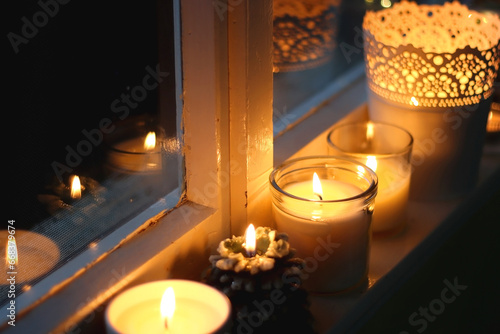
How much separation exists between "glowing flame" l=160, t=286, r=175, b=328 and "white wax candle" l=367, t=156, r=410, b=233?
1.21 ft

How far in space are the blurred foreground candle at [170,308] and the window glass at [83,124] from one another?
0.09 meters

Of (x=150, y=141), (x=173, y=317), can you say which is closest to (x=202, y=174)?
(x=150, y=141)

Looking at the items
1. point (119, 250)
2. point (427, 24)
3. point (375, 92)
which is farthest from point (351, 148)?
point (119, 250)

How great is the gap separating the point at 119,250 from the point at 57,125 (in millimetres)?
145

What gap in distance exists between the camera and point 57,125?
0.66 m

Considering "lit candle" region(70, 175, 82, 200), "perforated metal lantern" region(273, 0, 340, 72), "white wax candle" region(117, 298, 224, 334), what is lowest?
"white wax candle" region(117, 298, 224, 334)

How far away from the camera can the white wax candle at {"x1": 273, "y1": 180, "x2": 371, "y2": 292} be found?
2.43 ft

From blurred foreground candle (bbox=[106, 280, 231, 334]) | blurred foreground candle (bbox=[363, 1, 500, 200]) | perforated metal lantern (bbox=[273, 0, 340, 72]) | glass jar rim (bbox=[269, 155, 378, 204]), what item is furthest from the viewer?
perforated metal lantern (bbox=[273, 0, 340, 72])

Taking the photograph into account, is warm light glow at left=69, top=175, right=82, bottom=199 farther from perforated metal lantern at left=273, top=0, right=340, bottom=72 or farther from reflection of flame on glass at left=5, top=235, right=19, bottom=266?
perforated metal lantern at left=273, top=0, right=340, bottom=72

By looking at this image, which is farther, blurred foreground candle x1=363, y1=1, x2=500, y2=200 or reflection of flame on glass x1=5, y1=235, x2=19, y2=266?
blurred foreground candle x1=363, y1=1, x2=500, y2=200

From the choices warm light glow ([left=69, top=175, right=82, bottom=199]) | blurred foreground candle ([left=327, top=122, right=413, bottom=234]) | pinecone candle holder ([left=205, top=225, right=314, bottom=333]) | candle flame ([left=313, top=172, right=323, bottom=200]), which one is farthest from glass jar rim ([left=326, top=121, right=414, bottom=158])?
warm light glow ([left=69, top=175, right=82, bottom=199])

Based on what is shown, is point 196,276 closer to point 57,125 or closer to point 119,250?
point 119,250

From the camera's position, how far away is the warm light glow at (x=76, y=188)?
689mm

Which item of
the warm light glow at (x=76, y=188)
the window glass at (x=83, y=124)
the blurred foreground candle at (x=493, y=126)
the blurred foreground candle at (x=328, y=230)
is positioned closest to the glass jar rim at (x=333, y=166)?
the blurred foreground candle at (x=328, y=230)
